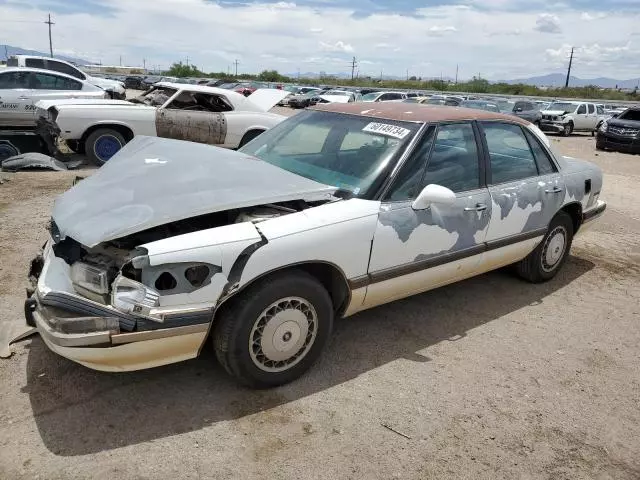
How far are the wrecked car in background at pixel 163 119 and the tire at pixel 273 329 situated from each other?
6.60 metres

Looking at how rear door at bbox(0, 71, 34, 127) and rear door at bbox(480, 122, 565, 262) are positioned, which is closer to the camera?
rear door at bbox(480, 122, 565, 262)

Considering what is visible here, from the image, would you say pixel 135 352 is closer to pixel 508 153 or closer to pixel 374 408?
pixel 374 408

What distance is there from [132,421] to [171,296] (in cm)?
75

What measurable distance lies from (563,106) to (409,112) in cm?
2332

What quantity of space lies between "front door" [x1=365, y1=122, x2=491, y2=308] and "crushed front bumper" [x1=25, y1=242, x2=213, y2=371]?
122cm

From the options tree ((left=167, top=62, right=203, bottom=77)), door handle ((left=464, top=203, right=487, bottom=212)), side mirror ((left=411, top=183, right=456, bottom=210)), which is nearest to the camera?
side mirror ((left=411, top=183, right=456, bottom=210))

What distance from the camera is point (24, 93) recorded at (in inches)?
444

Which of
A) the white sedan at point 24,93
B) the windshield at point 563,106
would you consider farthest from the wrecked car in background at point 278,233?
the windshield at point 563,106

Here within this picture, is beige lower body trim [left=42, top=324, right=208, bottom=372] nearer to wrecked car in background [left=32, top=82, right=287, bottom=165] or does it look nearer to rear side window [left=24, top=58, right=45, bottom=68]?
wrecked car in background [left=32, top=82, right=287, bottom=165]

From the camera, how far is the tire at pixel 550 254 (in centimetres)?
473

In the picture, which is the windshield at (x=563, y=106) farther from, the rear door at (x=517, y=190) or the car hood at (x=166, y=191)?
the car hood at (x=166, y=191)

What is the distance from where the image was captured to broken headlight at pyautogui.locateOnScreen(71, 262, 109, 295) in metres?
2.62

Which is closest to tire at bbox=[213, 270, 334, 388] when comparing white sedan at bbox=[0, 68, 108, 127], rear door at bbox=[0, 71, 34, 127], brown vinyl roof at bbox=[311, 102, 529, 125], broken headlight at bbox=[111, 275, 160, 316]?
broken headlight at bbox=[111, 275, 160, 316]

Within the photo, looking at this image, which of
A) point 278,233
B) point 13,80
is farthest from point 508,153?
point 13,80
